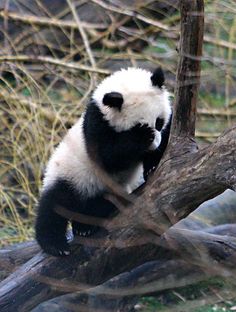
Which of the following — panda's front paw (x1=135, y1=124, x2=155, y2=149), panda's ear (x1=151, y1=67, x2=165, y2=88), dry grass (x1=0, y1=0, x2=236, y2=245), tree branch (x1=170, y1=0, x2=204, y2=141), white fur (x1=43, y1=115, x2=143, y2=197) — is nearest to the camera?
tree branch (x1=170, y1=0, x2=204, y2=141)

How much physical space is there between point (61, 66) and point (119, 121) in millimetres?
2830

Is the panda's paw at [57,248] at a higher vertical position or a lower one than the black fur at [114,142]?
lower

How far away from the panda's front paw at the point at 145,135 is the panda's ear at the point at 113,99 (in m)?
0.16

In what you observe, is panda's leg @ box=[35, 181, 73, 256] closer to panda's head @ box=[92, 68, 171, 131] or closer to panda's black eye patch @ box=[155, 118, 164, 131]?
panda's head @ box=[92, 68, 171, 131]

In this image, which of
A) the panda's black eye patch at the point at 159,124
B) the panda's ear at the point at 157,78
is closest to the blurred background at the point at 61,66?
the panda's ear at the point at 157,78

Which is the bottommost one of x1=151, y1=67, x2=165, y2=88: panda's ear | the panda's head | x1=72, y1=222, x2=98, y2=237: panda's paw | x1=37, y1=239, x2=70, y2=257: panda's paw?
x1=37, y1=239, x2=70, y2=257: panda's paw

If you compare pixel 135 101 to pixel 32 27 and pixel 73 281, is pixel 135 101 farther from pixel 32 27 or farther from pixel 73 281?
pixel 32 27

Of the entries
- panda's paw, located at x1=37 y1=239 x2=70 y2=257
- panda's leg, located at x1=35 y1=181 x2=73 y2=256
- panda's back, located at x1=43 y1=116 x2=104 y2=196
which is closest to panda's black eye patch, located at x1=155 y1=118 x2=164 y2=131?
panda's back, located at x1=43 y1=116 x2=104 y2=196

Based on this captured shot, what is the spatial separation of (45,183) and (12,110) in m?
2.10

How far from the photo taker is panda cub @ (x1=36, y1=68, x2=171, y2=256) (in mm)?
3326

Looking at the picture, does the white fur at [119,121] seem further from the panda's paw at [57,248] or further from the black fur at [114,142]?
the panda's paw at [57,248]

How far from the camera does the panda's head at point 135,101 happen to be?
10.9 ft

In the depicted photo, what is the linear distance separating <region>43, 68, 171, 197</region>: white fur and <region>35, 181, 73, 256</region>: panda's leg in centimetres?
6

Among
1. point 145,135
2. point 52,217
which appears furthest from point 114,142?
point 52,217
